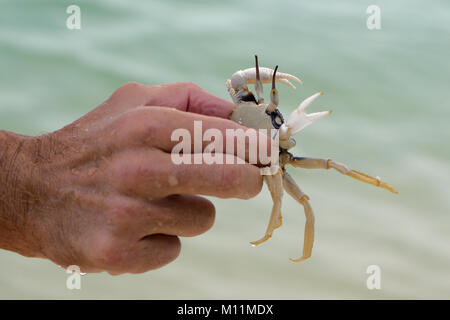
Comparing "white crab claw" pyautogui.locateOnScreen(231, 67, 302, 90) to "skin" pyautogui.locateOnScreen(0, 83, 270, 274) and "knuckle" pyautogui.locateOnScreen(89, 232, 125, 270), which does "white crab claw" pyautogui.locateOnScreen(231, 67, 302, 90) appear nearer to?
"skin" pyautogui.locateOnScreen(0, 83, 270, 274)

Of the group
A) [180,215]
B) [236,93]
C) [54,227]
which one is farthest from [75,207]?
[236,93]

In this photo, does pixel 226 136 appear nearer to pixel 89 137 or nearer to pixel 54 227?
pixel 89 137

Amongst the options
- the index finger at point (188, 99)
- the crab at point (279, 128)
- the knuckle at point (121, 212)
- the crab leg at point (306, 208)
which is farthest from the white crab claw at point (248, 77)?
the knuckle at point (121, 212)

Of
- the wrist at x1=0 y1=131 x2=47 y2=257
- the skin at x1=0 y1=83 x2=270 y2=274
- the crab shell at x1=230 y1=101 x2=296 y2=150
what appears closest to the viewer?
the skin at x1=0 y1=83 x2=270 y2=274

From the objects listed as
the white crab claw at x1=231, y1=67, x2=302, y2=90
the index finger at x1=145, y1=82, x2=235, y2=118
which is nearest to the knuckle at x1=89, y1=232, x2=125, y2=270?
the index finger at x1=145, y1=82, x2=235, y2=118

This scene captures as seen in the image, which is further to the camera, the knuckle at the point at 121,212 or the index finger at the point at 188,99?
the index finger at the point at 188,99

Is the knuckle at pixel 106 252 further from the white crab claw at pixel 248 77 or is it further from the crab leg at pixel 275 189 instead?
the white crab claw at pixel 248 77
